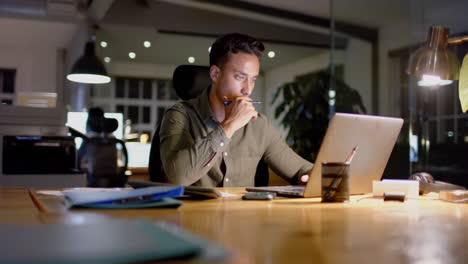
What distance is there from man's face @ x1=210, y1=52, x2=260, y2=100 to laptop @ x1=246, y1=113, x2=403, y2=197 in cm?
70

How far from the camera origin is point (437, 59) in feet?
6.08

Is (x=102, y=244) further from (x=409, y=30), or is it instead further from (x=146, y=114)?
(x=146, y=114)

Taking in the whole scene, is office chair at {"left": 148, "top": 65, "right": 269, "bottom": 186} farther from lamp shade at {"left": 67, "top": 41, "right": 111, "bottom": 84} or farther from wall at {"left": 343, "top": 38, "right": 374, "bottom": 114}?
wall at {"left": 343, "top": 38, "right": 374, "bottom": 114}

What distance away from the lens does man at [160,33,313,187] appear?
209cm

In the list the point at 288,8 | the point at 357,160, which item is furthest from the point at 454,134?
the point at 357,160

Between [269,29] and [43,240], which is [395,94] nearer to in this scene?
[269,29]

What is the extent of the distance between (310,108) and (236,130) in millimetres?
4345

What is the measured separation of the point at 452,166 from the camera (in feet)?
13.6

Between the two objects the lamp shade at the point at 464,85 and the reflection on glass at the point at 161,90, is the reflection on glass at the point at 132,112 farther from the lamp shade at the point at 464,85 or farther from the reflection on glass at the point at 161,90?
the lamp shade at the point at 464,85

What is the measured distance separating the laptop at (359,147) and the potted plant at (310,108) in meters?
4.31

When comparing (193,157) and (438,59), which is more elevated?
(438,59)

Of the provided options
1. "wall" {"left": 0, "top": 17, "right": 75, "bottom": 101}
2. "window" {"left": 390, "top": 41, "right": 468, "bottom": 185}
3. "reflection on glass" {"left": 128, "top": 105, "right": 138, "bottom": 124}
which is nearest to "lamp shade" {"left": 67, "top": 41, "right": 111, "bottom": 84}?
"window" {"left": 390, "top": 41, "right": 468, "bottom": 185}

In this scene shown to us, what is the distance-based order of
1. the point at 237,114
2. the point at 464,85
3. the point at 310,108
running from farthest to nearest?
1. the point at 310,108
2. the point at 237,114
3. the point at 464,85

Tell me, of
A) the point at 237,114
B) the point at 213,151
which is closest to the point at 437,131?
the point at 237,114
